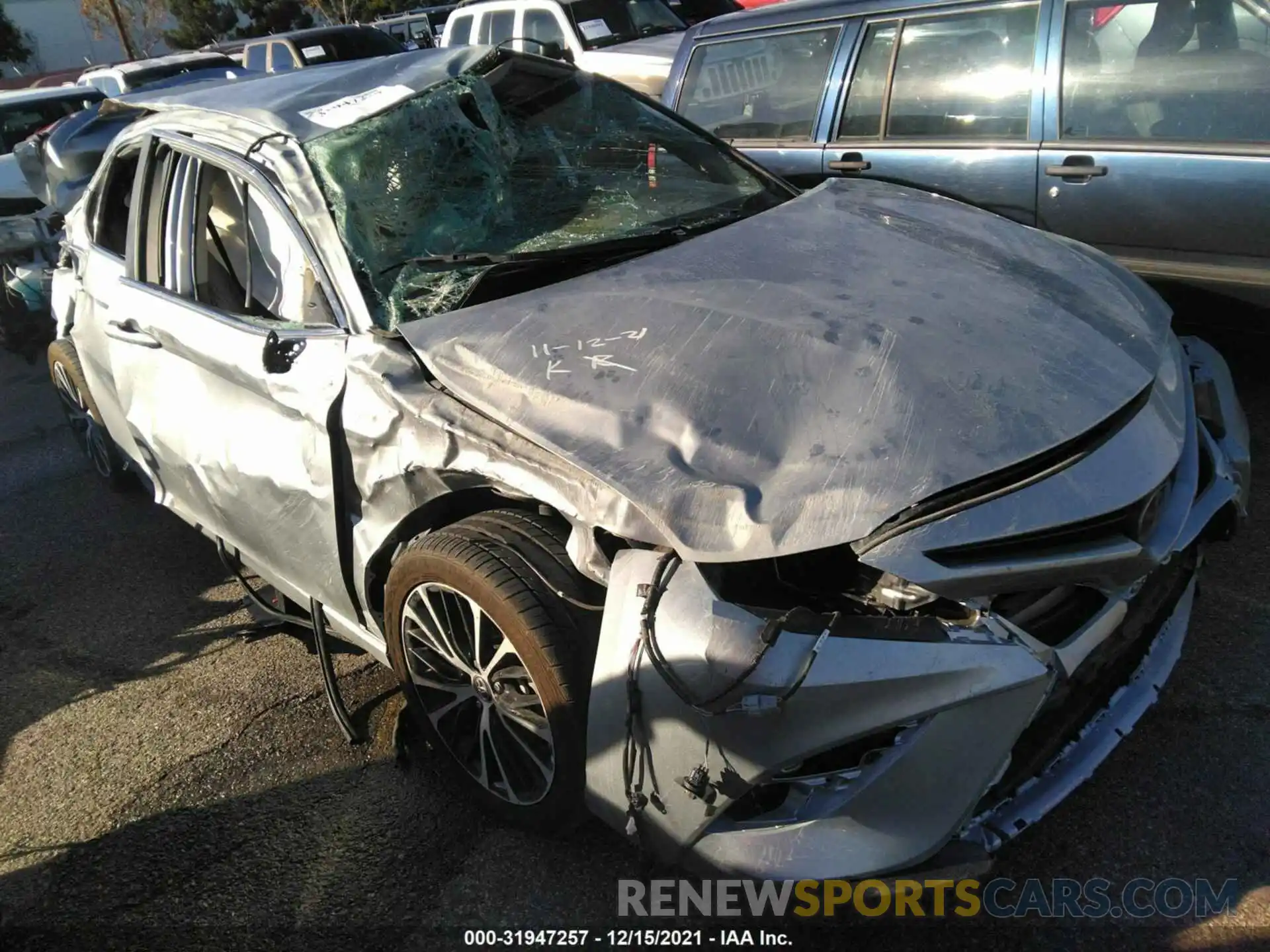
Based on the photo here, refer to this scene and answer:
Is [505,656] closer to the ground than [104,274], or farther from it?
closer to the ground

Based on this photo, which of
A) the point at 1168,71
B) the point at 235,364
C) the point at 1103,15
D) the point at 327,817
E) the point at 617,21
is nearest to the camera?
the point at 327,817

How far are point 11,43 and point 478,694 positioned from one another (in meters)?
38.2

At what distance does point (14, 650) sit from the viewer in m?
3.66

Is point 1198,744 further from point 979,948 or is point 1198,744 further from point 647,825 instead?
point 647,825

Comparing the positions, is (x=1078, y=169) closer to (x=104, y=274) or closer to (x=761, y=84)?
(x=761, y=84)

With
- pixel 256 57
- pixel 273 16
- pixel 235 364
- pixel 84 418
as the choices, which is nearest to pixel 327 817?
pixel 235 364

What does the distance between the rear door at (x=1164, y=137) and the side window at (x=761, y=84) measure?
1228mm

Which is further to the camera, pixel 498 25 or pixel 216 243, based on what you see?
pixel 498 25

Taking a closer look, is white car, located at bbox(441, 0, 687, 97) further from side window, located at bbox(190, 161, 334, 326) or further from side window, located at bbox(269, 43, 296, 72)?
side window, located at bbox(190, 161, 334, 326)

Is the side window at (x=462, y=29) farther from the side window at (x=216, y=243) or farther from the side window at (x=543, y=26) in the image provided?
the side window at (x=216, y=243)

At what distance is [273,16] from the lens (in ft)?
103

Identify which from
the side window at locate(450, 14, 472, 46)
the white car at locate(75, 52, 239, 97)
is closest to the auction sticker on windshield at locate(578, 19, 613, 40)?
the side window at locate(450, 14, 472, 46)

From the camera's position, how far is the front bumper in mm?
1795

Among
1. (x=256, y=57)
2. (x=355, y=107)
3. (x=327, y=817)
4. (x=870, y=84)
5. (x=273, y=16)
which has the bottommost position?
(x=327, y=817)
